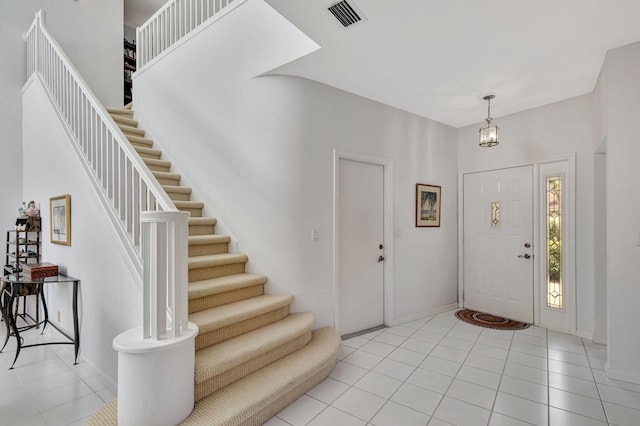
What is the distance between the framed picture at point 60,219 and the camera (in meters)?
3.36

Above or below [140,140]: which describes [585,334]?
below

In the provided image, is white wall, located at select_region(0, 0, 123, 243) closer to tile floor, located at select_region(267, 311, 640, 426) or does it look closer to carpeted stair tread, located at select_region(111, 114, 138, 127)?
carpeted stair tread, located at select_region(111, 114, 138, 127)

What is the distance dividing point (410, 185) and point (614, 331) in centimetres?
244

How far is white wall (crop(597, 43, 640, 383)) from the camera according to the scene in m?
2.65

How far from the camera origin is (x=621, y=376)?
2.68 meters

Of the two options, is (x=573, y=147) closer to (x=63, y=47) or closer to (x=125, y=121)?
(x=125, y=121)

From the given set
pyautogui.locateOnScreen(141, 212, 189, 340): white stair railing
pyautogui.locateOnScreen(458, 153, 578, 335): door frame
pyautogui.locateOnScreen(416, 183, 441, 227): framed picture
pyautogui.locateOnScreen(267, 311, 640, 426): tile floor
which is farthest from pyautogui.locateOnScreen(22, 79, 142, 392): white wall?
pyautogui.locateOnScreen(458, 153, 578, 335): door frame

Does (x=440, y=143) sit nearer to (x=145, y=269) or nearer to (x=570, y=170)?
(x=570, y=170)

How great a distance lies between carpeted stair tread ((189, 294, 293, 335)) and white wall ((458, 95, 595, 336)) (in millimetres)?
3317

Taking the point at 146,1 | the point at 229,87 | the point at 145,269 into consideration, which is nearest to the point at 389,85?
the point at 229,87

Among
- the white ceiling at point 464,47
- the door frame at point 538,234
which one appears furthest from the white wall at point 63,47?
the door frame at point 538,234

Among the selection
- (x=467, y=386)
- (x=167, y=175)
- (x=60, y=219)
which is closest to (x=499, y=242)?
(x=467, y=386)

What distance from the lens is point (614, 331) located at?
2723 millimetres

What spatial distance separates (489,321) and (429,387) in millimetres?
2121
